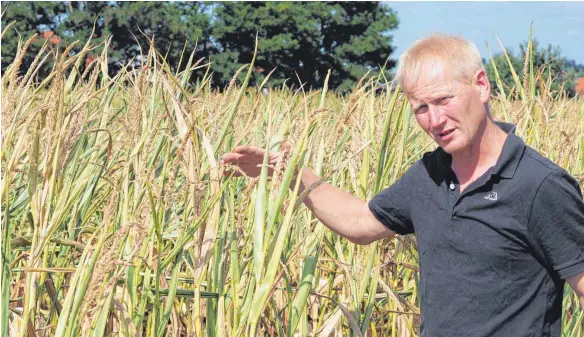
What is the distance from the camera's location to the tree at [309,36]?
30688mm

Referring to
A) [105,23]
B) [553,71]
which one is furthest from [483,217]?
[105,23]

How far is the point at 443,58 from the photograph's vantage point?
1442 mm

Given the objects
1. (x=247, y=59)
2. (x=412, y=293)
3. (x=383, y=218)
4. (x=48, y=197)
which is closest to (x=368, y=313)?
(x=383, y=218)

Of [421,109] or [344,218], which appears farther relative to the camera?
[344,218]

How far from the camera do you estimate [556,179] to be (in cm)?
135

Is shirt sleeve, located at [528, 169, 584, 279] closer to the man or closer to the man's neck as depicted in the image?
the man

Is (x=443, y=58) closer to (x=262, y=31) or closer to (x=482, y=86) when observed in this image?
(x=482, y=86)

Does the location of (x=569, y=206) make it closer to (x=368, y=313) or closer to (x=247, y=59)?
(x=368, y=313)

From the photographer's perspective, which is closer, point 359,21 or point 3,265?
point 3,265

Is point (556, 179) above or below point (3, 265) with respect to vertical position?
above

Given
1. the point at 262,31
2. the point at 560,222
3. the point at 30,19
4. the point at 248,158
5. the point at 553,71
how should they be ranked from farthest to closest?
1. the point at 262,31
2. the point at 30,19
3. the point at 553,71
4. the point at 248,158
5. the point at 560,222

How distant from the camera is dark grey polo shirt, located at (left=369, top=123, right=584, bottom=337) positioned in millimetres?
1354

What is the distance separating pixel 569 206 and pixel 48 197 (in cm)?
90

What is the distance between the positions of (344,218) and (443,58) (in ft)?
1.37
